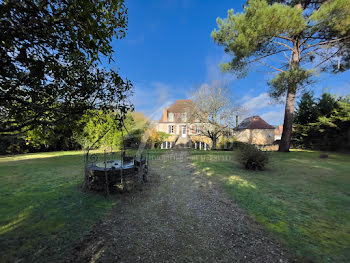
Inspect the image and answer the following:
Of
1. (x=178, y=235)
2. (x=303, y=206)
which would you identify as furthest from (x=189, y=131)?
(x=178, y=235)

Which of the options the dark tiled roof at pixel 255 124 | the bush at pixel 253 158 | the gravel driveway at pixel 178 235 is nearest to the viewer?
the gravel driveway at pixel 178 235

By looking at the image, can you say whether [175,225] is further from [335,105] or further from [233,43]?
[335,105]

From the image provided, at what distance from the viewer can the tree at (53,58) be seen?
5.75ft

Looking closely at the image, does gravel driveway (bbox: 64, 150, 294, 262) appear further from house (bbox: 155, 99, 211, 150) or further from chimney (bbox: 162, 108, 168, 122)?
chimney (bbox: 162, 108, 168, 122)

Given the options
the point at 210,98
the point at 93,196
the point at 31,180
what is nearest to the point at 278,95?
the point at 210,98

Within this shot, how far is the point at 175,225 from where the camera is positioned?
3250mm

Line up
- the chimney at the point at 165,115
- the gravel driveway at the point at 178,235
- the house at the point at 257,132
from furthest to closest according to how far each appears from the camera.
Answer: the chimney at the point at 165,115
the house at the point at 257,132
the gravel driveway at the point at 178,235

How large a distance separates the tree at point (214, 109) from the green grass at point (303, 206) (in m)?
9.32

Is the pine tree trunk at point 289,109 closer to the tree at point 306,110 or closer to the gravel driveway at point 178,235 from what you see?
the tree at point 306,110

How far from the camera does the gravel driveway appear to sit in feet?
7.86

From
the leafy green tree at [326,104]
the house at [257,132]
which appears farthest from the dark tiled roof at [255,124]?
the leafy green tree at [326,104]

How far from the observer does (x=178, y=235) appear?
9.60 feet

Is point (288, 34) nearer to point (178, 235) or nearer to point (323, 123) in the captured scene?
point (323, 123)

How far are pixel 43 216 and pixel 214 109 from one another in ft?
50.5
